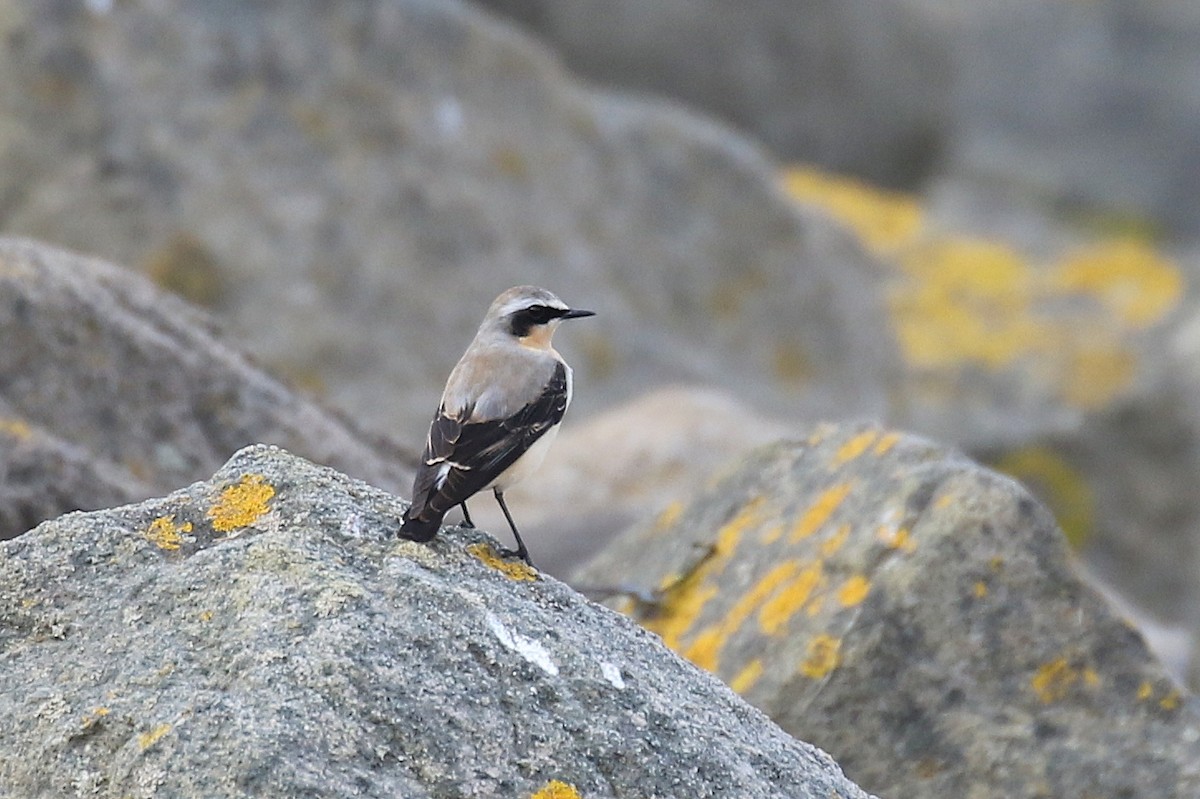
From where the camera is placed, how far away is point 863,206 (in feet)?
83.4

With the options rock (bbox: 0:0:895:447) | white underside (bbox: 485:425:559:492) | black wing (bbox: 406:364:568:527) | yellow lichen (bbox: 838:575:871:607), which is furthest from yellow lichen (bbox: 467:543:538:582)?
rock (bbox: 0:0:895:447)

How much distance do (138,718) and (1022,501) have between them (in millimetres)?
4579

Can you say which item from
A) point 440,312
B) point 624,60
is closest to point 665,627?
point 440,312

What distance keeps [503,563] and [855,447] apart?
3.18m

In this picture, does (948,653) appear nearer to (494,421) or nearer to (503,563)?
(494,421)

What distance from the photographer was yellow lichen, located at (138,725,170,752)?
4734 millimetres

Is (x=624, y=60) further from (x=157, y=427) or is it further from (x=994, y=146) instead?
(x=157, y=427)

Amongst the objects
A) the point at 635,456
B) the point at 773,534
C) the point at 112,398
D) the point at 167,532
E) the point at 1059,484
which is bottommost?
the point at 167,532

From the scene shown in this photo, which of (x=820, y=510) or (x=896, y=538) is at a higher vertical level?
(x=820, y=510)

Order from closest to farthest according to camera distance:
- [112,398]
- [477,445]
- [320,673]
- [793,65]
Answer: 1. [320,673]
2. [477,445]
3. [112,398]
4. [793,65]

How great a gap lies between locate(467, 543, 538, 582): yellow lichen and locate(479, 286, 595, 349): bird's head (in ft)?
7.43

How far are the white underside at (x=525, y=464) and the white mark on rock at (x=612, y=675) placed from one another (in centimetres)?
175

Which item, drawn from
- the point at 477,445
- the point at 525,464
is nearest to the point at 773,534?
the point at 525,464

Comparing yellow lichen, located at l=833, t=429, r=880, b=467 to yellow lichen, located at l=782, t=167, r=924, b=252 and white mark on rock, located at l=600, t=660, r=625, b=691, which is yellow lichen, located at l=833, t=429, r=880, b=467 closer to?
white mark on rock, located at l=600, t=660, r=625, b=691
